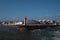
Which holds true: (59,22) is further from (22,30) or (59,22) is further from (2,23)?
(22,30)

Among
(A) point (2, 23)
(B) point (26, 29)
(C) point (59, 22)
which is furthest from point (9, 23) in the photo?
(B) point (26, 29)

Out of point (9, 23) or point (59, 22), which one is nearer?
point (9, 23)

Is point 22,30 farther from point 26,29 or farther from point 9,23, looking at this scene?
point 9,23

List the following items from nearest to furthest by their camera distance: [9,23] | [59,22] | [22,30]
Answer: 1. [22,30]
2. [9,23]
3. [59,22]

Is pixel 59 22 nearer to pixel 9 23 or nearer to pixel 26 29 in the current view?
pixel 9 23

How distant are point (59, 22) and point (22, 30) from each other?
405 ft

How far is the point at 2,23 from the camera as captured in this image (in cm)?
19012

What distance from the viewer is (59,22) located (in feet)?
653

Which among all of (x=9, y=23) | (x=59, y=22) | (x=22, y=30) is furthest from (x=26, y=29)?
(x=59, y=22)

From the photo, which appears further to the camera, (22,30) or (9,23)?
(9,23)

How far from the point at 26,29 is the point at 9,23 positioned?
4083 inches

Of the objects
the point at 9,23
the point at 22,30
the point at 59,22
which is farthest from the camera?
the point at 59,22

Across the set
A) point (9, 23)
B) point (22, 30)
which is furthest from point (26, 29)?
point (9, 23)

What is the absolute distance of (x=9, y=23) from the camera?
185 meters
